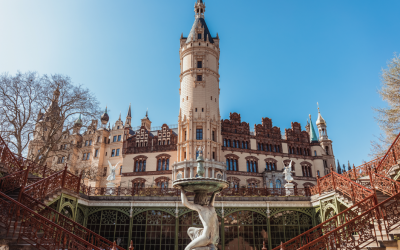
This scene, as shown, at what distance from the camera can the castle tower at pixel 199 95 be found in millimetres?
37344

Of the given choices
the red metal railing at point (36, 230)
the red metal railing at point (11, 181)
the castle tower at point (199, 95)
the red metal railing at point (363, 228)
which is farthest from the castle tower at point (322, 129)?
the red metal railing at point (36, 230)

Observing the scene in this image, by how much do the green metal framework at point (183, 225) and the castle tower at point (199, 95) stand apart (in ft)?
60.3

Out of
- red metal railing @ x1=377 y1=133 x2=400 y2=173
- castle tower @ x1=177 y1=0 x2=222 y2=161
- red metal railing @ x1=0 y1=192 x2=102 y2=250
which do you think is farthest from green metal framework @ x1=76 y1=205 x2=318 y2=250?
castle tower @ x1=177 y1=0 x2=222 y2=161

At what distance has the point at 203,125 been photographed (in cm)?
3769

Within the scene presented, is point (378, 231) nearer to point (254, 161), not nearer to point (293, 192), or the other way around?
point (293, 192)

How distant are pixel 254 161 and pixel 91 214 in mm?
28282

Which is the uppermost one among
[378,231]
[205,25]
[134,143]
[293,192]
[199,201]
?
[205,25]

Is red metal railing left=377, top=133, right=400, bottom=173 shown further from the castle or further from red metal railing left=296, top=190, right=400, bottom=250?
the castle

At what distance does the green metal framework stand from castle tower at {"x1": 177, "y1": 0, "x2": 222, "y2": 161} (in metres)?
18.4

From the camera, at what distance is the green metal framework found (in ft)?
57.0

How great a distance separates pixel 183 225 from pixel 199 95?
79.2 ft

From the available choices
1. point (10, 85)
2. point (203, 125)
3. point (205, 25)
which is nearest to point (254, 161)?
point (203, 125)

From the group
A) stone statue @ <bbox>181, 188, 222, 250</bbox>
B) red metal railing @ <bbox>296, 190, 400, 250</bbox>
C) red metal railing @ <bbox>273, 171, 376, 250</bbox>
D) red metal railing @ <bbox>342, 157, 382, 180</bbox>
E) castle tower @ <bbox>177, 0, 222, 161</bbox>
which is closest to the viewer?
stone statue @ <bbox>181, 188, 222, 250</bbox>

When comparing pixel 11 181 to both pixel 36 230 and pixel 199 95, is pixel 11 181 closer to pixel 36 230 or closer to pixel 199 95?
pixel 36 230
